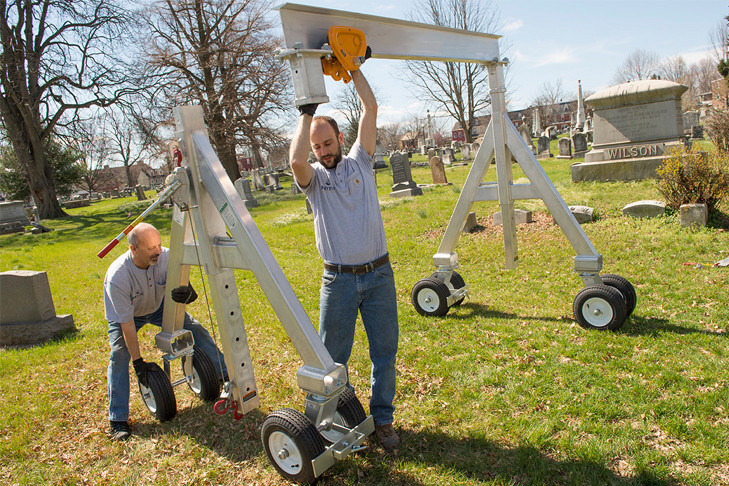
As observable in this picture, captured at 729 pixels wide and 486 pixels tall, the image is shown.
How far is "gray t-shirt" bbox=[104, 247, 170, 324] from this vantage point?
3.80 meters

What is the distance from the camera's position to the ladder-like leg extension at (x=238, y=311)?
276 cm

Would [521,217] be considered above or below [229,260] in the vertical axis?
below

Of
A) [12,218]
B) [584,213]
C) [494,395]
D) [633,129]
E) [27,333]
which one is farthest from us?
[12,218]

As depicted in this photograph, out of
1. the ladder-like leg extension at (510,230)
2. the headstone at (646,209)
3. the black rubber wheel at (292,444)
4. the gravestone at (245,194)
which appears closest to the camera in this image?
the black rubber wheel at (292,444)

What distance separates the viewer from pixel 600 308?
4.55m

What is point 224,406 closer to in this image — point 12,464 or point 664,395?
point 12,464

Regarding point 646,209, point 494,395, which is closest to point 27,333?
point 494,395

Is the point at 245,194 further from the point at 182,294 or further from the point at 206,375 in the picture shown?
the point at 182,294

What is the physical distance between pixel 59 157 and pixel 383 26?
38.0 m

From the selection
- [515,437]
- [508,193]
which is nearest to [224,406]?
[515,437]

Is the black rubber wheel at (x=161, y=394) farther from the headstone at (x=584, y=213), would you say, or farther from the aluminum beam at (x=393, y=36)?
the headstone at (x=584, y=213)

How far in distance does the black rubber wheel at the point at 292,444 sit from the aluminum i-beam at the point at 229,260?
7.3 inches

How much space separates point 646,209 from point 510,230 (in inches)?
173

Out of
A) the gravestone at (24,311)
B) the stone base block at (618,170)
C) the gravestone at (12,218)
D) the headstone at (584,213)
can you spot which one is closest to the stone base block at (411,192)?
the stone base block at (618,170)
